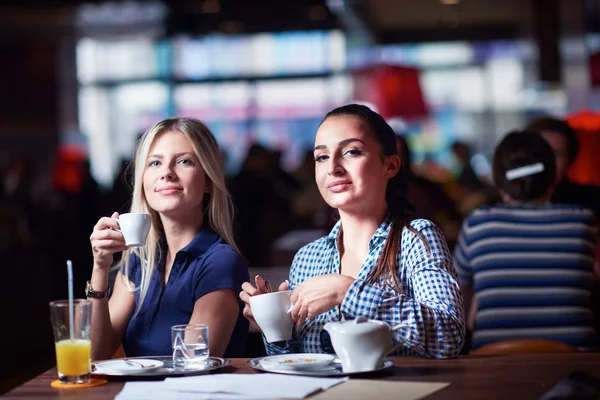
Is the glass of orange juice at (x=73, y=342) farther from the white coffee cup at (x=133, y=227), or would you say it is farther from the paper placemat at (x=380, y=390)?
the paper placemat at (x=380, y=390)

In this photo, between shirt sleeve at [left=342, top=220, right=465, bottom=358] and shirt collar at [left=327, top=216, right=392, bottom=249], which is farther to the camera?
A: shirt collar at [left=327, top=216, right=392, bottom=249]

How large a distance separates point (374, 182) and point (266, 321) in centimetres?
48

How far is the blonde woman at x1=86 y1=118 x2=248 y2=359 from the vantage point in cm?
226

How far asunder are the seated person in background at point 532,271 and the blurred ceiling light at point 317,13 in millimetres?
8186

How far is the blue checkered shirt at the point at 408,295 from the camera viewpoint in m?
1.81

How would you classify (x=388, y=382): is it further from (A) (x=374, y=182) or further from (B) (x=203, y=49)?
(B) (x=203, y=49)

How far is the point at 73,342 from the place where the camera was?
1.69 metres

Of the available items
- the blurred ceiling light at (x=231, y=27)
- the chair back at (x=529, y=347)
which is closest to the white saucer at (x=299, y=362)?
the chair back at (x=529, y=347)

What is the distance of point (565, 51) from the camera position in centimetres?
1000

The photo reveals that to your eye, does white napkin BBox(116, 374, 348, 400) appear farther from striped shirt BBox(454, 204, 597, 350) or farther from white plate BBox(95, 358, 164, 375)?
striped shirt BBox(454, 204, 597, 350)

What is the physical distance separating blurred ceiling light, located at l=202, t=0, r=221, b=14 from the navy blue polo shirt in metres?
7.34

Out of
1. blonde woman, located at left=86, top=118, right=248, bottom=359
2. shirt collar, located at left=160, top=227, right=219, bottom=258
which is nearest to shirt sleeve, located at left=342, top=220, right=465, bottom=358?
blonde woman, located at left=86, top=118, right=248, bottom=359

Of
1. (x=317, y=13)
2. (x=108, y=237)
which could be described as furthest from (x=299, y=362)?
(x=317, y=13)

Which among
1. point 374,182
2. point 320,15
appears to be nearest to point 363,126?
point 374,182
